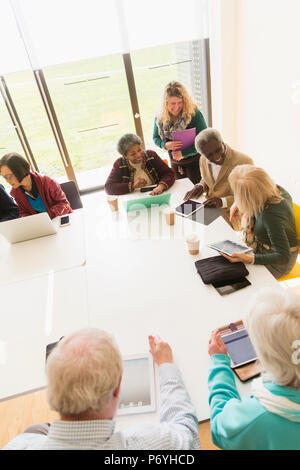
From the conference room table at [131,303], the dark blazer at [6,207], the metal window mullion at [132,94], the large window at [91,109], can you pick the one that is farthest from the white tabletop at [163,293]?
the large window at [91,109]

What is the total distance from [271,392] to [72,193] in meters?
2.37

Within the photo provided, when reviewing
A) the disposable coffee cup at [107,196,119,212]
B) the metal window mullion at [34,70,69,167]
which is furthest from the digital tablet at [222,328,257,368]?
the metal window mullion at [34,70,69,167]

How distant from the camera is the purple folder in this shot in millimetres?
2733

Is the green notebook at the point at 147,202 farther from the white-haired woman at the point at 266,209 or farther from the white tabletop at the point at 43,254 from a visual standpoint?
the white-haired woman at the point at 266,209

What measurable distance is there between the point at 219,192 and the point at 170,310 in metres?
1.39

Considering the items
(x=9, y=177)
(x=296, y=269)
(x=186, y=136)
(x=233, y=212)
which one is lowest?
(x=296, y=269)

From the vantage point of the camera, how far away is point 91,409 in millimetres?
781

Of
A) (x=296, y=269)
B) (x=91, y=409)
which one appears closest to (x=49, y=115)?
(x=296, y=269)

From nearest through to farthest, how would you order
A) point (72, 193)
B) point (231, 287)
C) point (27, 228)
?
point (231, 287), point (27, 228), point (72, 193)

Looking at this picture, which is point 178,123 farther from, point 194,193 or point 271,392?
point 271,392

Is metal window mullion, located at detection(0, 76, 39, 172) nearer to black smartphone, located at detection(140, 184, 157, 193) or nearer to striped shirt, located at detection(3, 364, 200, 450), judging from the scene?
black smartphone, located at detection(140, 184, 157, 193)

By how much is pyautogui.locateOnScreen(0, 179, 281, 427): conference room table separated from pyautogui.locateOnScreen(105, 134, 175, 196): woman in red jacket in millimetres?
651

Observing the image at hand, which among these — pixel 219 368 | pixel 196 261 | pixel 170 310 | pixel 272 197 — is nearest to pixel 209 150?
pixel 272 197

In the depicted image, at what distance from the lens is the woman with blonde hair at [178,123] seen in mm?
2643
